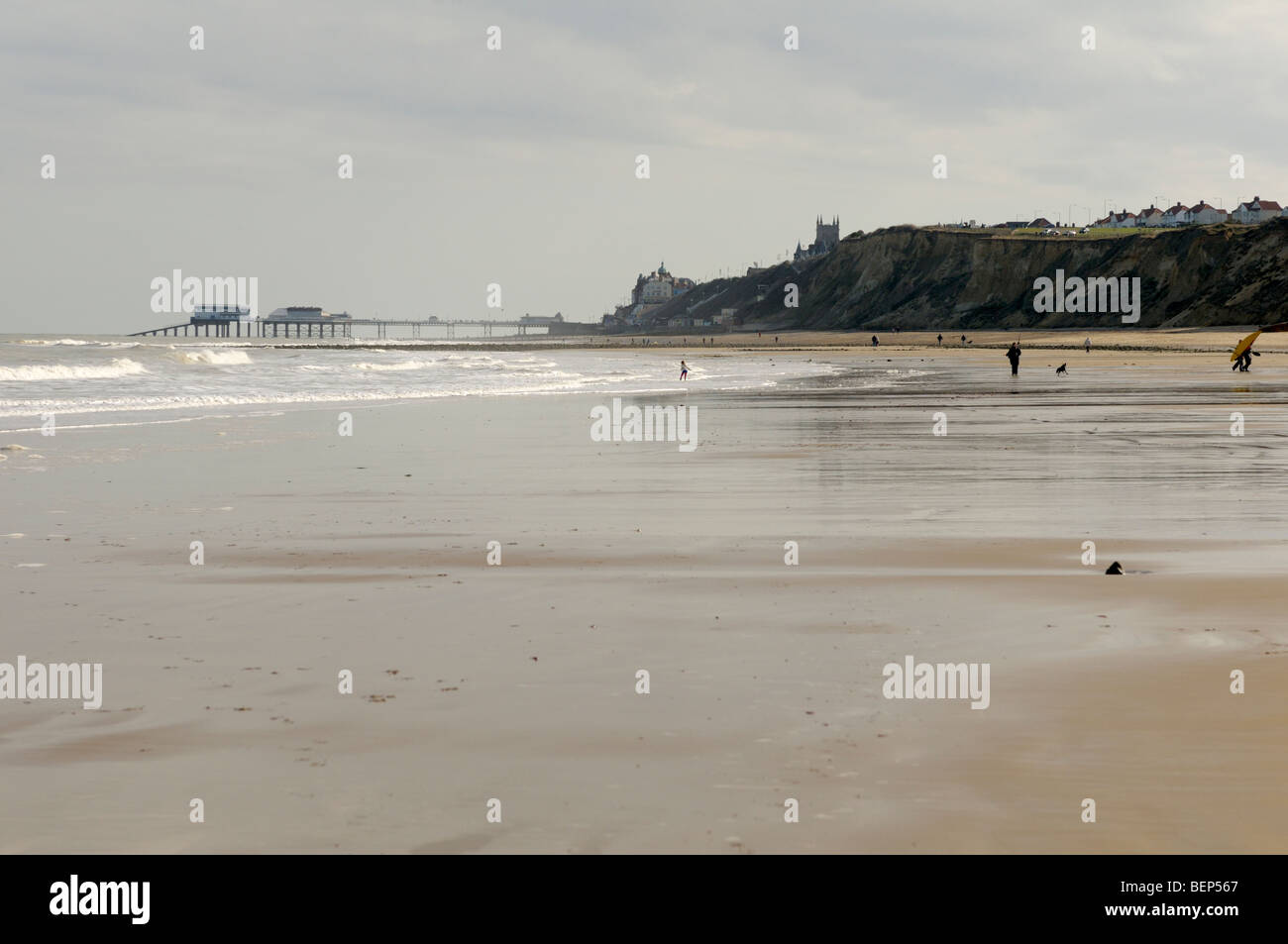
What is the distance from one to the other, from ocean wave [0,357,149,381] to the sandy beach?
3513 cm

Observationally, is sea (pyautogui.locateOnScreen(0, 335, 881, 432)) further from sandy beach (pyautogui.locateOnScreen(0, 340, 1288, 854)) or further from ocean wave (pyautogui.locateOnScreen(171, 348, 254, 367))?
sandy beach (pyautogui.locateOnScreen(0, 340, 1288, 854))

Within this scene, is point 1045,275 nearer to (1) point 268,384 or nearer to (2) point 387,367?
(2) point 387,367

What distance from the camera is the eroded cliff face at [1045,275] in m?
127

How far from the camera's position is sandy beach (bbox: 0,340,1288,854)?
16.1 feet

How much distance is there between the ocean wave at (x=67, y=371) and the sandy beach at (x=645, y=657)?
35.1 metres

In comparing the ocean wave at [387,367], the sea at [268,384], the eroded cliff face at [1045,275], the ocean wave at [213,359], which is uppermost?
the eroded cliff face at [1045,275]

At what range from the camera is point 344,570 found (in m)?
9.95

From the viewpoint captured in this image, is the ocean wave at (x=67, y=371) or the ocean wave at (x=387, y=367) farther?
the ocean wave at (x=387, y=367)

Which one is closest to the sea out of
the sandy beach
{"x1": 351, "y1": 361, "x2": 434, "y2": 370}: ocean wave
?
{"x1": 351, "y1": 361, "x2": 434, "y2": 370}: ocean wave

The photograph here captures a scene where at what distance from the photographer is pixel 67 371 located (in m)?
51.3

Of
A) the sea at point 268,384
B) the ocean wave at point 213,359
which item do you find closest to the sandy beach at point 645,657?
the sea at point 268,384

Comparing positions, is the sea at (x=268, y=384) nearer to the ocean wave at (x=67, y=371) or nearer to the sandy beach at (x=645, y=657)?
the ocean wave at (x=67, y=371)

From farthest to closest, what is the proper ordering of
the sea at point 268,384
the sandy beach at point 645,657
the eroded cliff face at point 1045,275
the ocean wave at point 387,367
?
the eroded cliff face at point 1045,275 < the ocean wave at point 387,367 < the sea at point 268,384 < the sandy beach at point 645,657
